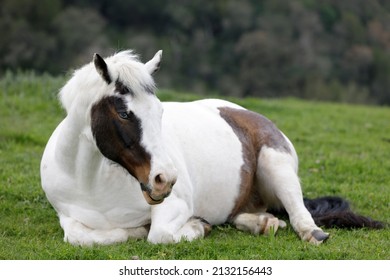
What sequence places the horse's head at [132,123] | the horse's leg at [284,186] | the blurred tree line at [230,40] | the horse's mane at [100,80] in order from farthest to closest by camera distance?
the blurred tree line at [230,40] → the horse's leg at [284,186] → the horse's mane at [100,80] → the horse's head at [132,123]

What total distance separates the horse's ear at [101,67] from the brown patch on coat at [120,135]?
16 cm

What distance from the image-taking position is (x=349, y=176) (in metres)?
10.1

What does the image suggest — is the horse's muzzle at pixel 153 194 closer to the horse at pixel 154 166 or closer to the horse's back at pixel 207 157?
the horse at pixel 154 166

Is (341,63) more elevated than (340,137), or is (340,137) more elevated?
(340,137)

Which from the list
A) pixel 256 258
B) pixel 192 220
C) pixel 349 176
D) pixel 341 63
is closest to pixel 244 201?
pixel 192 220

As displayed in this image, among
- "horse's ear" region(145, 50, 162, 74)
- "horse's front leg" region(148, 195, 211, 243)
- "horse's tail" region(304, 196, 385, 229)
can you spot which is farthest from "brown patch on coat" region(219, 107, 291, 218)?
"horse's ear" region(145, 50, 162, 74)

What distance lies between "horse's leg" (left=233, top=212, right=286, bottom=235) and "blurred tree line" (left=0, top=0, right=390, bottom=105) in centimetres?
5754

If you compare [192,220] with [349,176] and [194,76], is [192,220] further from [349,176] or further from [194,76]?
[194,76]

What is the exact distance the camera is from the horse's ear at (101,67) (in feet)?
18.6

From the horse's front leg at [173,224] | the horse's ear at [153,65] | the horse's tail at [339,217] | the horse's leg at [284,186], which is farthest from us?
the horse's tail at [339,217]

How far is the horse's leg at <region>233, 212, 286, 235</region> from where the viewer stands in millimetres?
7111

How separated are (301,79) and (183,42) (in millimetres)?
15732

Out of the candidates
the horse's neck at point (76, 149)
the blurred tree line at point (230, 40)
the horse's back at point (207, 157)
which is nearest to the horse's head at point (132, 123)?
the horse's neck at point (76, 149)

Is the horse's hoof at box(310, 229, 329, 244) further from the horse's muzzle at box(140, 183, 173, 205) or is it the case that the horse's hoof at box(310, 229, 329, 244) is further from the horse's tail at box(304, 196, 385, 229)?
the horse's muzzle at box(140, 183, 173, 205)
